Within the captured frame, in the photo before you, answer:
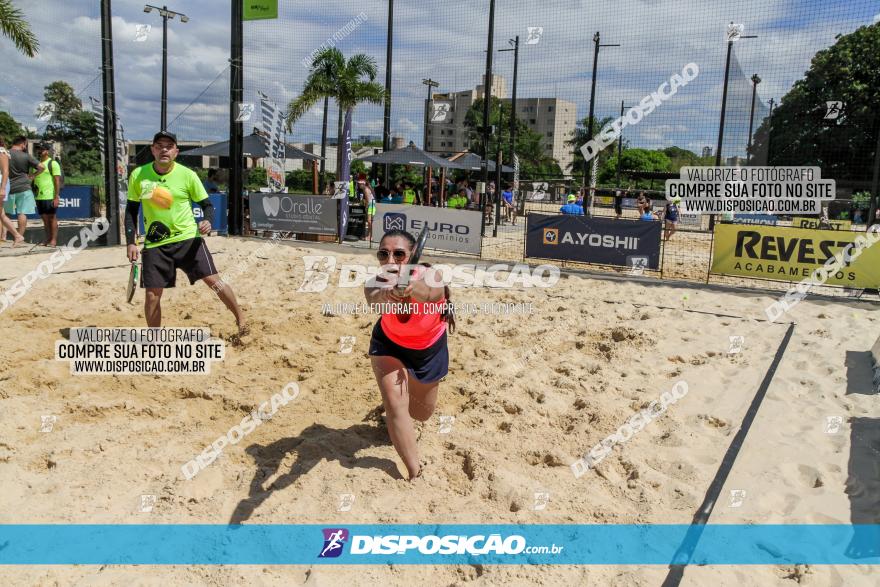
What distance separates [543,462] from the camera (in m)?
4.07

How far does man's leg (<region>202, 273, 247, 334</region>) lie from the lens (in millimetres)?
5848

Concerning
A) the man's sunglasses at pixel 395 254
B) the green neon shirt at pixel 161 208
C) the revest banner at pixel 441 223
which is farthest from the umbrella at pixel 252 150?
the man's sunglasses at pixel 395 254

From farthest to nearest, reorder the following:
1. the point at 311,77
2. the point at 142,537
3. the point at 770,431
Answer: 1. the point at 311,77
2. the point at 770,431
3. the point at 142,537

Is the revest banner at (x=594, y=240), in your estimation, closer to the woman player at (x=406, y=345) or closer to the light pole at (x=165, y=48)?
the woman player at (x=406, y=345)

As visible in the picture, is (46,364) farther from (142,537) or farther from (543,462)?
(543,462)

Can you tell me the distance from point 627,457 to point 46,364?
4.67 metres

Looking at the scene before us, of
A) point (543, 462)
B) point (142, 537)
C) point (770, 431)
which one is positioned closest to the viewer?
point (142, 537)

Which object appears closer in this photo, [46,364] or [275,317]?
[46,364]

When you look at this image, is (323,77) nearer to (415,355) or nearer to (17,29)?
(17,29)

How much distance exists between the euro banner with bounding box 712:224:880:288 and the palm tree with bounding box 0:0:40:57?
1201cm

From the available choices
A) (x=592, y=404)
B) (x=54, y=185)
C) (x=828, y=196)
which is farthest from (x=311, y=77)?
(x=592, y=404)

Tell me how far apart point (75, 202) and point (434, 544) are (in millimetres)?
17420

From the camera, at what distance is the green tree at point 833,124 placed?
16.2 metres

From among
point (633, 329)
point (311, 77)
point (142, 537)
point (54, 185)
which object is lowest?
point (142, 537)
